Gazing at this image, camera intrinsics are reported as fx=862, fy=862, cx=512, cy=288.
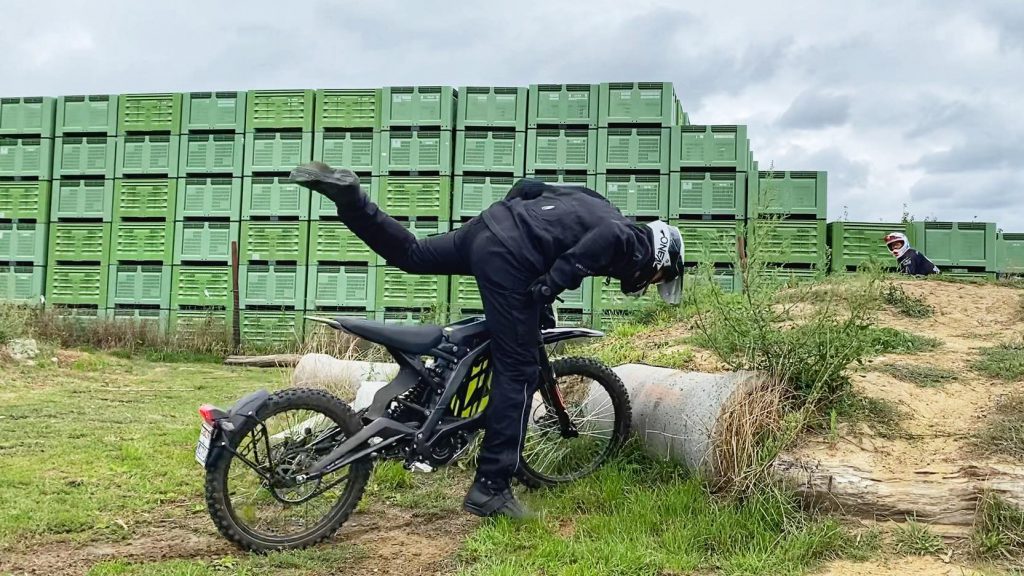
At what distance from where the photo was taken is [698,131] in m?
11.4

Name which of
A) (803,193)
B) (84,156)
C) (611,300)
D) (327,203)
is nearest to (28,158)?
(84,156)

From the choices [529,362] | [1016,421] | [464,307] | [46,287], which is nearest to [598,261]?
[529,362]

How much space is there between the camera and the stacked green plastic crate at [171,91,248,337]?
12.7 metres

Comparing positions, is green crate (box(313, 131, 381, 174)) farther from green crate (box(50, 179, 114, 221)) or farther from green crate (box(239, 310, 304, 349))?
green crate (box(50, 179, 114, 221))

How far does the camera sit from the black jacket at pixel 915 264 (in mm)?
9781

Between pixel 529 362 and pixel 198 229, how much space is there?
988 cm

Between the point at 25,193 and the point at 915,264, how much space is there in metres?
12.8

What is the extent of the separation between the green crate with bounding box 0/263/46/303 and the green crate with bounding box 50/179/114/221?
0.89 metres

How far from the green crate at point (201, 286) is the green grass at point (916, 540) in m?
10.7

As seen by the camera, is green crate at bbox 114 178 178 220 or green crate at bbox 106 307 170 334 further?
green crate at bbox 114 178 178 220

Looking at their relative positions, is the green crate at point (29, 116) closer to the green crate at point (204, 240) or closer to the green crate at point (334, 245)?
the green crate at point (204, 240)

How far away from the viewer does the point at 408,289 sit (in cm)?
1180

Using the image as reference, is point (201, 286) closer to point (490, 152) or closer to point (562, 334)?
point (490, 152)

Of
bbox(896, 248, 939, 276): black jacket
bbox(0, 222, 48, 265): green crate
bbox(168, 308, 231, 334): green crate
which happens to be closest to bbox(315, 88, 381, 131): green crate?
bbox(168, 308, 231, 334): green crate
